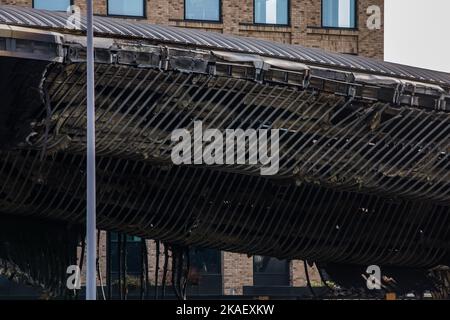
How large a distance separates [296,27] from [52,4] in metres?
11.5

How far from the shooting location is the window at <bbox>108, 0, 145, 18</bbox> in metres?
63.8

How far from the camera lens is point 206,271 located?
65.7 m

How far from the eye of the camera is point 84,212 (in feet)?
134

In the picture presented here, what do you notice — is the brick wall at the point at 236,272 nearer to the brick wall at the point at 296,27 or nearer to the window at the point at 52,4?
the brick wall at the point at 296,27

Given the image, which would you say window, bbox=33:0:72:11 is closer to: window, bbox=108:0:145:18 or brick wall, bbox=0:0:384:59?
brick wall, bbox=0:0:384:59

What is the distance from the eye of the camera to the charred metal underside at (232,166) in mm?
35469

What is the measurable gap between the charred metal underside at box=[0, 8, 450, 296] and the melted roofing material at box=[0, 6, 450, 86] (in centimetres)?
33

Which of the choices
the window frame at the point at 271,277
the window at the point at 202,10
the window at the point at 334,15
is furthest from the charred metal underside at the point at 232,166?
the window at the point at 334,15

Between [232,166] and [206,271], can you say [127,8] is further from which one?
[232,166]
